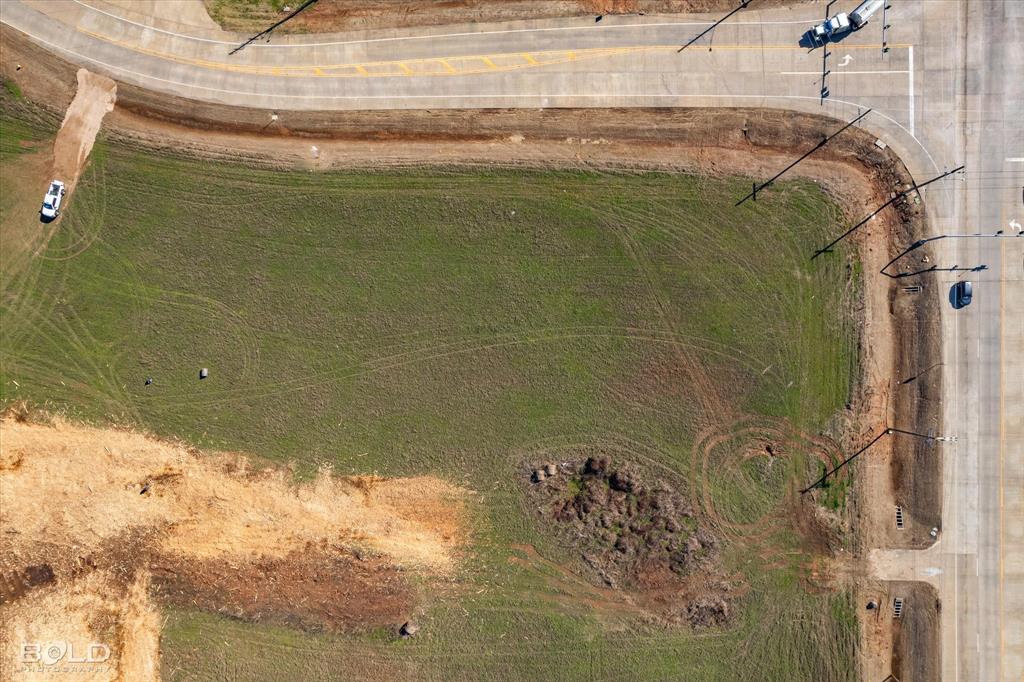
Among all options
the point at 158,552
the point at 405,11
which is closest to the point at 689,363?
the point at 405,11

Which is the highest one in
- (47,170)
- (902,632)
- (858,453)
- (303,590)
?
(47,170)

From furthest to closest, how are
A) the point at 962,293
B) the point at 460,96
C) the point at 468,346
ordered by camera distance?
the point at 460,96 → the point at 468,346 → the point at 962,293

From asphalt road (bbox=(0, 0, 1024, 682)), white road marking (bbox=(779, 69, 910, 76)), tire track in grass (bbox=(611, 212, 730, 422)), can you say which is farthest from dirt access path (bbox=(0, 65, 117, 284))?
white road marking (bbox=(779, 69, 910, 76))

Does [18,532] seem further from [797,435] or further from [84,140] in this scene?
[797,435]

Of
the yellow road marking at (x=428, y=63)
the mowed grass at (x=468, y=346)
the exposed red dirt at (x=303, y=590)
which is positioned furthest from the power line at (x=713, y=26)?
the exposed red dirt at (x=303, y=590)

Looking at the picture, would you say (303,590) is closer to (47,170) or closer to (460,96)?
(47,170)

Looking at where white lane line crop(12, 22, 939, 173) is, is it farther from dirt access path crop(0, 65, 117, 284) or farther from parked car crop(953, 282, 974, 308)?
parked car crop(953, 282, 974, 308)
